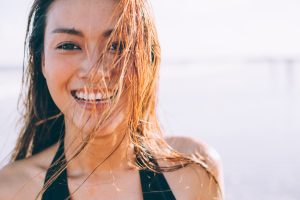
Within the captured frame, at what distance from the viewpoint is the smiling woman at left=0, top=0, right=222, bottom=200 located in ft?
6.72

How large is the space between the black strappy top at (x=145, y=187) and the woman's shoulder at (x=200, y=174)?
0.05m

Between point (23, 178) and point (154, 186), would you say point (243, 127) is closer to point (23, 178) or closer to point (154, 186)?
point (154, 186)

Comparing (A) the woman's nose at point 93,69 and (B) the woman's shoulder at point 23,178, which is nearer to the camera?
(A) the woman's nose at point 93,69

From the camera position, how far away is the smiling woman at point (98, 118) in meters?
2.05

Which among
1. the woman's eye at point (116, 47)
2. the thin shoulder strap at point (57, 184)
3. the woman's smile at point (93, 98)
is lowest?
the thin shoulder strap at point (57, 184)

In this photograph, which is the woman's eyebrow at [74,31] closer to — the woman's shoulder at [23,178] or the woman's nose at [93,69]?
the woman's nose at [93,69]

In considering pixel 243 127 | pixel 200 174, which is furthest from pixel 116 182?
pixel 243 127

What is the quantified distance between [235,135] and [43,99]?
406 cm

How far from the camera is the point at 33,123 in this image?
2.62m

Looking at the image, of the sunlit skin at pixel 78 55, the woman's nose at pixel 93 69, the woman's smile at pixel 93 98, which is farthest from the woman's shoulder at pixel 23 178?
the woman's nose at pixel 93 69

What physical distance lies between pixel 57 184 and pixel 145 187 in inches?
17.4

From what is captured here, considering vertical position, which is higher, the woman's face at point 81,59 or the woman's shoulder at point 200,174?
the woman's face at point 81,59

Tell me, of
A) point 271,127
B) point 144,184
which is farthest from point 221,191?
point 271,127

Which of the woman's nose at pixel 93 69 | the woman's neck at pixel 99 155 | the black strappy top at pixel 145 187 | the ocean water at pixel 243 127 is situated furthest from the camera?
the ocean water at pixel 243 127
